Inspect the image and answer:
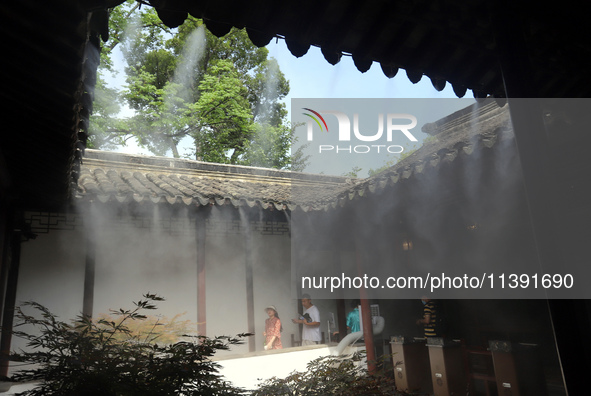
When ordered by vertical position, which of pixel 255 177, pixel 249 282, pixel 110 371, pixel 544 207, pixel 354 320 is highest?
pixel 255 177

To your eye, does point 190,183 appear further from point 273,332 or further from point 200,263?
point 273,332

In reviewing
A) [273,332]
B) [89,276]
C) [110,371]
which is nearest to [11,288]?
[89,276]

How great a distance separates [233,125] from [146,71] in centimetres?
414

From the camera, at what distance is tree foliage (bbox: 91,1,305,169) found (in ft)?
53.5

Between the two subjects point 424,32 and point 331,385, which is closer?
point 424,32

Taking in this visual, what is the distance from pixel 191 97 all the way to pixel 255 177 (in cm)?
923

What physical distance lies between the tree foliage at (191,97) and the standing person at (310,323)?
10.9m

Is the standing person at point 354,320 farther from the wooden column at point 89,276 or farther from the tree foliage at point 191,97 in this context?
the tree foliage at point 191,97

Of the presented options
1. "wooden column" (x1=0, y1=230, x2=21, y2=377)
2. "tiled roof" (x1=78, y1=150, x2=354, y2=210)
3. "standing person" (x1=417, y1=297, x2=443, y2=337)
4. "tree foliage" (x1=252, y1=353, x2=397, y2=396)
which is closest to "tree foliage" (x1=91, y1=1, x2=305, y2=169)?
"tiled roof" (x1=78, y1=150, x2=354, y2=210)

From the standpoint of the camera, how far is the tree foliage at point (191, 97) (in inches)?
642

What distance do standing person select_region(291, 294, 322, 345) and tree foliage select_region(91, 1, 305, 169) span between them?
10903mm

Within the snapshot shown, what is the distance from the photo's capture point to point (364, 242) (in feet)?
25.2

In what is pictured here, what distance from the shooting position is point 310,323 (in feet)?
25.4

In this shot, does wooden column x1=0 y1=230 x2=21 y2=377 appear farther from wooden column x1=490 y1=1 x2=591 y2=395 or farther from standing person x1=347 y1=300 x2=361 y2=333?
Result: wooden column x1=490 y1=1 x2=591 y2=395
